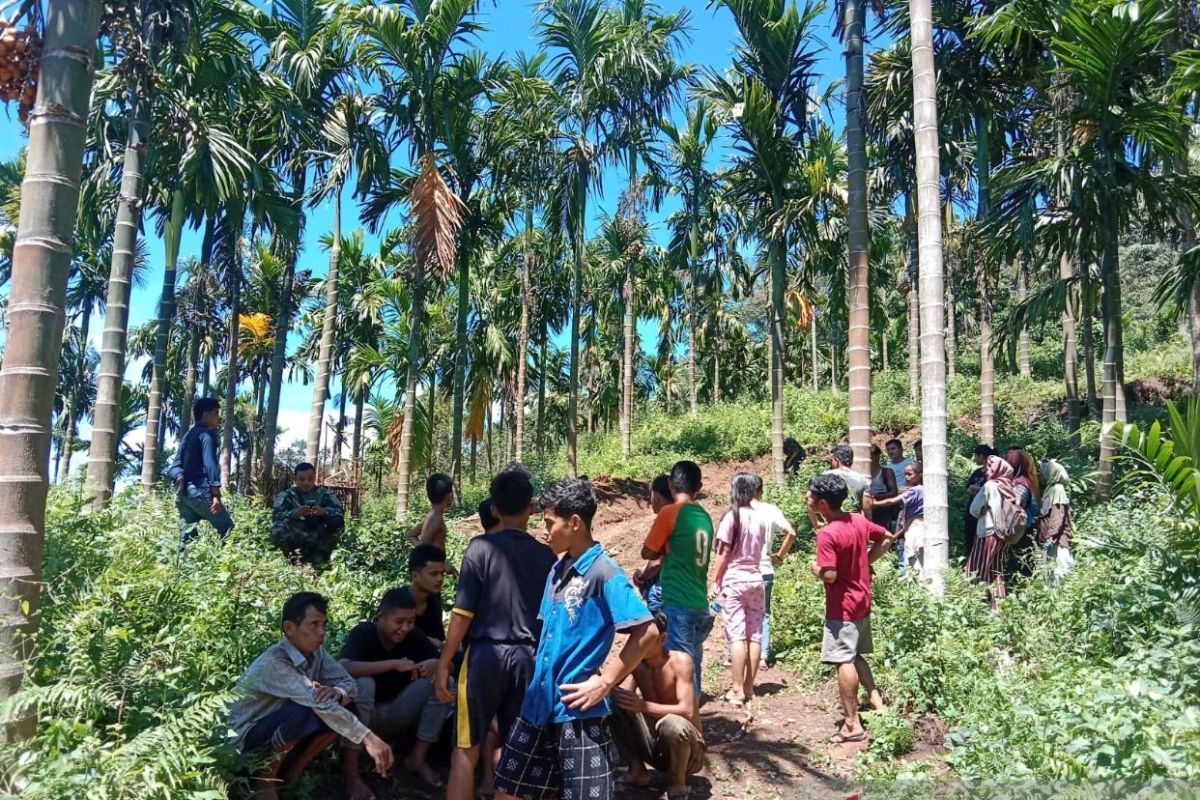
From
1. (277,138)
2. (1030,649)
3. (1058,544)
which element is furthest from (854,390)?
(277,138)

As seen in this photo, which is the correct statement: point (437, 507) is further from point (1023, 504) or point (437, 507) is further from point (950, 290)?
point (950, 290)

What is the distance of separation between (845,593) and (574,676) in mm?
2785

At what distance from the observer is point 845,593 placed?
5.65 metres

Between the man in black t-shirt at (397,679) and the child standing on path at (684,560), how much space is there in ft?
5.21

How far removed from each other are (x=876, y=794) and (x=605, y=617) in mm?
1843

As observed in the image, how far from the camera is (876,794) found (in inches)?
165

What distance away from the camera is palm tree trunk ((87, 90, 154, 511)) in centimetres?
798

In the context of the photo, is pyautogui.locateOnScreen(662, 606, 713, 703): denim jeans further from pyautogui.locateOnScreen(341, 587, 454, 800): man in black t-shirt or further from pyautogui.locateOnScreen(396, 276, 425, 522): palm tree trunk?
pyautogui.locateOnScreen(396, 276, 425, 522): palm tree trunk

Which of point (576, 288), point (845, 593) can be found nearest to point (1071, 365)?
point (576, 288)

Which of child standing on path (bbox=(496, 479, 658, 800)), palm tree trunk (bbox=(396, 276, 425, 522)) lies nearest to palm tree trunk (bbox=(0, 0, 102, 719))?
child standing on path (bbox=(496, 479, 658, 800))

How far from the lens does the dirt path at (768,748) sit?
4961 mm

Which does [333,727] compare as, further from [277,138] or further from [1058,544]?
[277,138]

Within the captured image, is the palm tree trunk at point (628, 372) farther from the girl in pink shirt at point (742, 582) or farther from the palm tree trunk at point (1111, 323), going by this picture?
the girl in pink shirt at point (742, 582)


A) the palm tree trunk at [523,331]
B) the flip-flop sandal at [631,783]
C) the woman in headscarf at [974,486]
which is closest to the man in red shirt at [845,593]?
the flip-flop sandal at [631,783]
